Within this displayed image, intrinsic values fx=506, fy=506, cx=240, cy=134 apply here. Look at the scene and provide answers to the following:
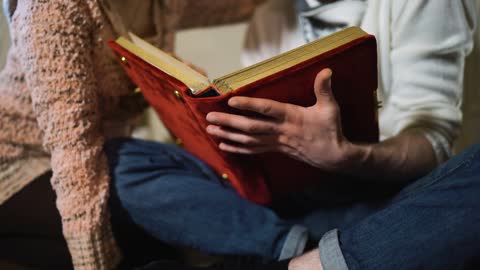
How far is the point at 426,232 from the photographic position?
58 centimetres

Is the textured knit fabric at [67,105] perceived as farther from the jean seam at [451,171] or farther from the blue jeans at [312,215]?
the jean seam at [451,171]

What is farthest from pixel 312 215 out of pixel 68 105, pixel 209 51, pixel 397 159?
pixel 209 51

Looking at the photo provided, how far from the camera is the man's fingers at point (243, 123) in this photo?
1.93 feet

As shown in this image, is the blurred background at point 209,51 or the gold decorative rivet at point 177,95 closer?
the gold decorative rivet at point 177,95

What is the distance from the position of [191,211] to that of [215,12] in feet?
1.59

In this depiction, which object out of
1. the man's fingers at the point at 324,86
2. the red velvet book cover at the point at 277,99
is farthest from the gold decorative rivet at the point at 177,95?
the man's fingers at the point at 324,86

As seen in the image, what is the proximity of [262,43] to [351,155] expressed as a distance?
0.37 m

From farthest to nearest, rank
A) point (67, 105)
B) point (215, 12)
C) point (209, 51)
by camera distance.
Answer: point (209, 51)
point (215, 12)
point (67, 105)

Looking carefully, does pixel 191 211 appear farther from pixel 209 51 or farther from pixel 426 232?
pixel 209 51

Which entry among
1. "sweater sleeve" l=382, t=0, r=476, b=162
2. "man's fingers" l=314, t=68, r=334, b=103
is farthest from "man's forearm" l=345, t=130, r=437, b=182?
"man's fingers" l=314, t=68, r=334, b=103

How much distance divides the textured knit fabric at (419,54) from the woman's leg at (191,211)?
245 millimetres

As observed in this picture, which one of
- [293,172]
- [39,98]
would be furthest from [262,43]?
[39,98]

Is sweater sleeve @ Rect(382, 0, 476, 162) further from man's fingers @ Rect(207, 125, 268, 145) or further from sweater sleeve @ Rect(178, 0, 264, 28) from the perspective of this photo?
sweater sleeve @ Rect(178, 0, 264, 28)

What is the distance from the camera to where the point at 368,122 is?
0.70m
